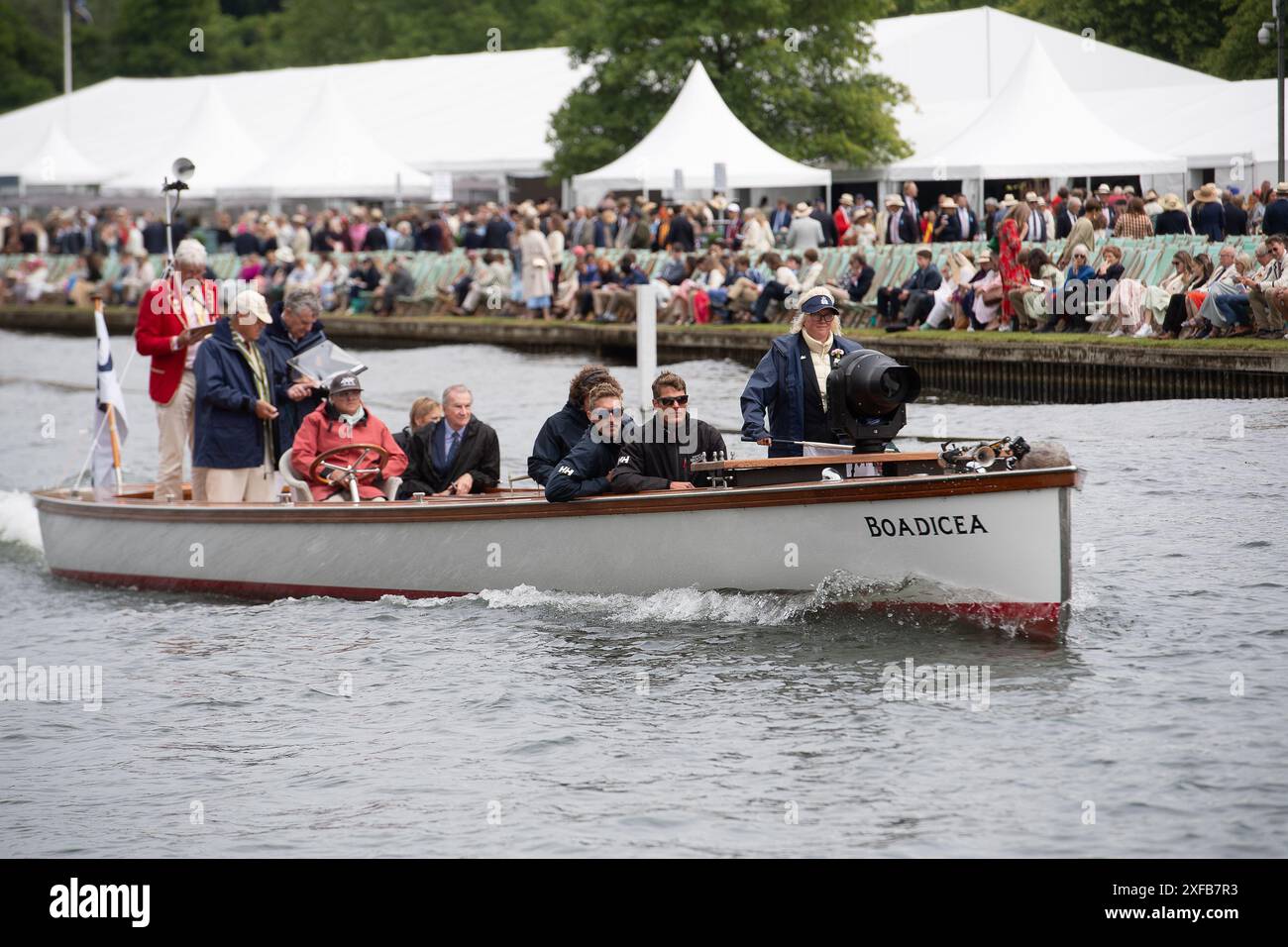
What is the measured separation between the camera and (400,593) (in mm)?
14203

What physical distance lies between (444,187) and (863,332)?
51.4 feet

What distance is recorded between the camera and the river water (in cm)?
923

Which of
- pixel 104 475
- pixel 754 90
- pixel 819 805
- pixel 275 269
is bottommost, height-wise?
pixel 819 805

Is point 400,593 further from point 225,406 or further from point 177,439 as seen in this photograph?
point 177,439

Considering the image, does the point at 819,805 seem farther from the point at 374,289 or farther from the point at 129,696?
the point at 374,289

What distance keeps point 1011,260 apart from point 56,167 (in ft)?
108

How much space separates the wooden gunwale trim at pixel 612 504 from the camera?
1138cm

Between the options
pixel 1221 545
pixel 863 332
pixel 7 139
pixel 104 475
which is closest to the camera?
pixel 1221 545

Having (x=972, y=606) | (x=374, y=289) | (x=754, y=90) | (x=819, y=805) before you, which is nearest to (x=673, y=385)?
(x=972, y=606)

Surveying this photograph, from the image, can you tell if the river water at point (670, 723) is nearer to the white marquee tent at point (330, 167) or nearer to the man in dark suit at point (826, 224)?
the man in dark suit at point (826, 224)

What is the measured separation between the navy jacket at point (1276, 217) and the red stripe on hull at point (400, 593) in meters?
12.0

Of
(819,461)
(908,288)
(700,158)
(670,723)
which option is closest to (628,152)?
(700,158)

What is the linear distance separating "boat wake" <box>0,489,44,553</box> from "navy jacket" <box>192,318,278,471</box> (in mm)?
4814

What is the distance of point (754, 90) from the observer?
40938 mm
